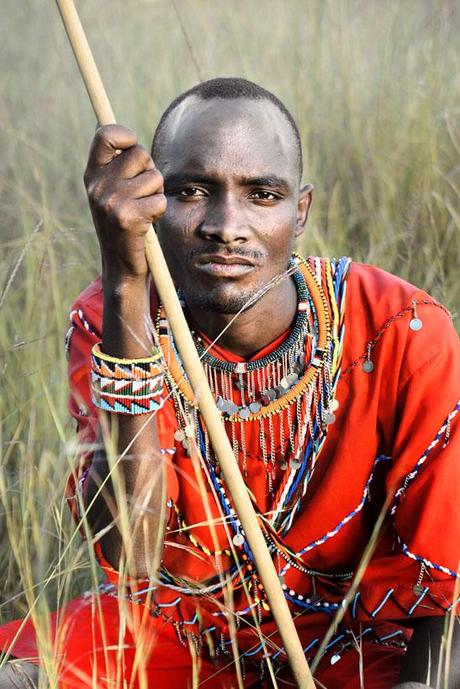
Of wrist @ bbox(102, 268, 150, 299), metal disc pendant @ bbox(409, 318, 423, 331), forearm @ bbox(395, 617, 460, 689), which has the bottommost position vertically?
forearm @ bbox(395, 617, 460, 689)

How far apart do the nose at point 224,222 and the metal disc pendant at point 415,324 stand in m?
0.38

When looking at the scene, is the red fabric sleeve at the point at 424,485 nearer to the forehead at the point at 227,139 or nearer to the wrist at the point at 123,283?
the forehead at the point at 227,139

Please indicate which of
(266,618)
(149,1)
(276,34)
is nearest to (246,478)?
(266,618)

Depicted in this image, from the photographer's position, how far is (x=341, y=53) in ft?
12.7

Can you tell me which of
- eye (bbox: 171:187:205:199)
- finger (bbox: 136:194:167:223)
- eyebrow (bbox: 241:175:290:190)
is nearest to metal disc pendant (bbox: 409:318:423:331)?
eyebrow (bbox: 241:175:290:190)

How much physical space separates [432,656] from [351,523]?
1.15ft

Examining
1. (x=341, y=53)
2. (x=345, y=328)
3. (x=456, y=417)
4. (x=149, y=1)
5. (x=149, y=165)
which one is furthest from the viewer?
(x=149, y=1)

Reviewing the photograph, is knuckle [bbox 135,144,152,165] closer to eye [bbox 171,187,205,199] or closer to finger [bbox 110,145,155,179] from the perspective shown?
finger [bbox 110,145,155,179]

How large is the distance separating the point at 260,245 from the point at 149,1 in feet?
16.0

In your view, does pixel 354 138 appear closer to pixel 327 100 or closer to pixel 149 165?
pixel 327 100

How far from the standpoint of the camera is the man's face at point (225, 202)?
6.77 feet

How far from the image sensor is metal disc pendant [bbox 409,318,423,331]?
84.0 inches

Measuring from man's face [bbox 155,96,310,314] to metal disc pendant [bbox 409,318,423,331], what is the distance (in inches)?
11.1

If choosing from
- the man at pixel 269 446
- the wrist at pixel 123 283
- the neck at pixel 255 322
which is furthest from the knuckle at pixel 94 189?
the neck at pixel 255 322
